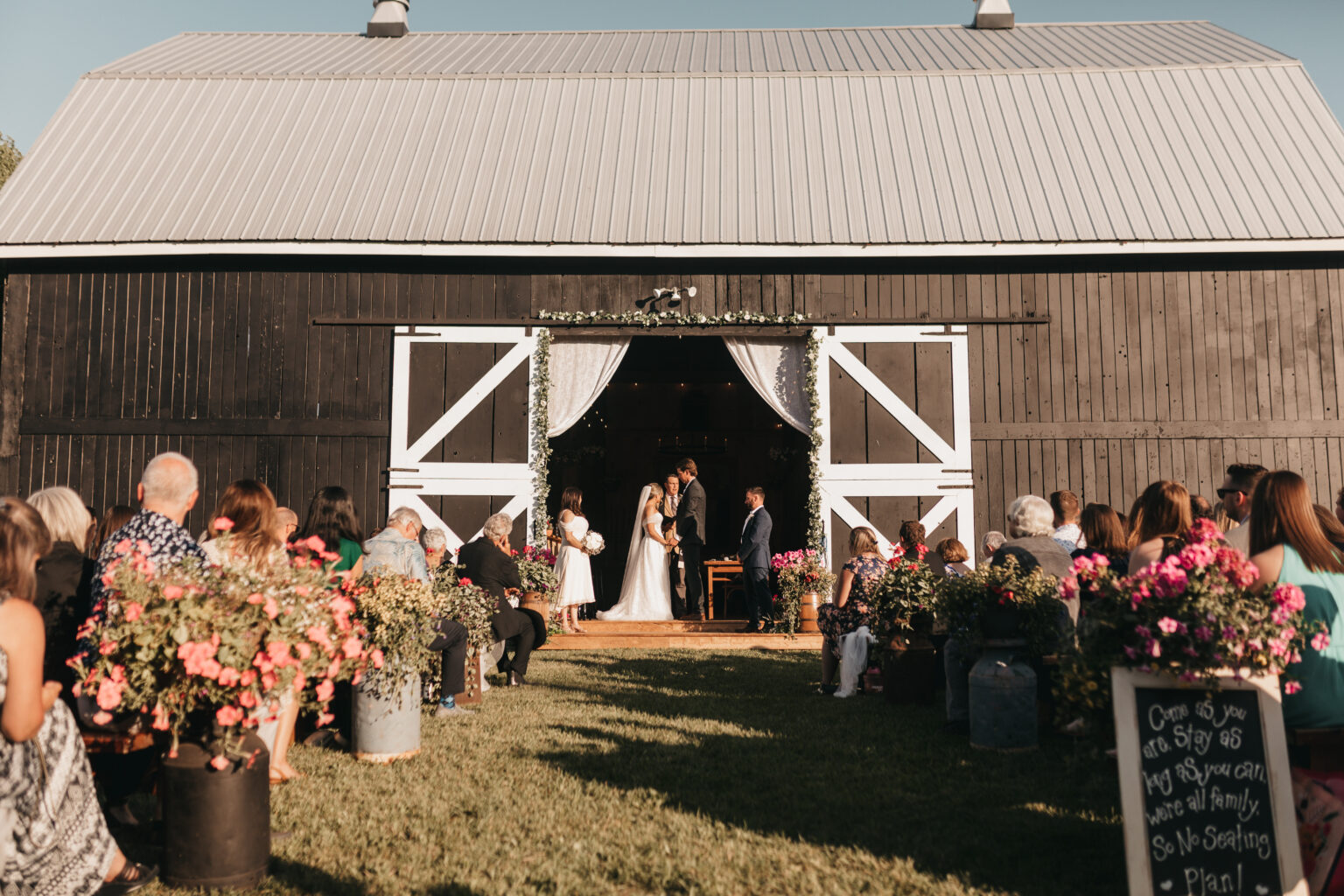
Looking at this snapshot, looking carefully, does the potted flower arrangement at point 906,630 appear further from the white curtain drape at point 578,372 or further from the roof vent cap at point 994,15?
the roof vent cap at point 994,15

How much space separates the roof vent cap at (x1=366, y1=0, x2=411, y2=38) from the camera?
48.9 ft

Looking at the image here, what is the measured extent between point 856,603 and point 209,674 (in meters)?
4.71

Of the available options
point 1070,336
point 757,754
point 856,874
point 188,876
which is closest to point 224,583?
point 188,876

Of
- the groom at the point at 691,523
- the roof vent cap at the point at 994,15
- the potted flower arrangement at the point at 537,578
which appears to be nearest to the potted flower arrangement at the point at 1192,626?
the potted flower arrangement at the point at 537,578

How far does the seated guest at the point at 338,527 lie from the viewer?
17.4 feet

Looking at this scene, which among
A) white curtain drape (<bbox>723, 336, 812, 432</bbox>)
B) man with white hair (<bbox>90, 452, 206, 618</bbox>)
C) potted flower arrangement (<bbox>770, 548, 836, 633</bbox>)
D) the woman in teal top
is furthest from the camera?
white curtain drape (<bbox>723, 336, 812, 432</bbox>)

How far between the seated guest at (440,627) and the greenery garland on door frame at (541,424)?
376 centimetres

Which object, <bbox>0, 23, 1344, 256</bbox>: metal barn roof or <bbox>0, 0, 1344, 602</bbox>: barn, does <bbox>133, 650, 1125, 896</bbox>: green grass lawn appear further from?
<bbox>0, 23, 1344, 256</bbox>: metal barn roof

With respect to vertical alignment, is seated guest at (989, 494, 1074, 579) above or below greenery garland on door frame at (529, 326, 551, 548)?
below

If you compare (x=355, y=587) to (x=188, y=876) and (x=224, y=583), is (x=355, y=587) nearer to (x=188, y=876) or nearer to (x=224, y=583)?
(x=224, y=583)

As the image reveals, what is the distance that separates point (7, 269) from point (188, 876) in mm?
9658

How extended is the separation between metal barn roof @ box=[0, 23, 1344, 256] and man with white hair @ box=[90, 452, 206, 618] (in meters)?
6.42

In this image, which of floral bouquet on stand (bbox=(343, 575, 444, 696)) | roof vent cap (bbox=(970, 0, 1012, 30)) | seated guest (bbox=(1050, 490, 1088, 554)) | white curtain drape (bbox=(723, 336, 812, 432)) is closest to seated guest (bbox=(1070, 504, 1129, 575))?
seated guest (bbox=(1050, 490, 1088, 554))

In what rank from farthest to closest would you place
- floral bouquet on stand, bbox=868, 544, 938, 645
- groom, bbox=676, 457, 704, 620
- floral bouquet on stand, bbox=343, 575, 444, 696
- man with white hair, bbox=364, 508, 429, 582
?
1. groom, bbox=676, 457, 704, 620
2. floral bouquet on stand, bbox=868, 544, 938, 645
3. man with white hair, bbox=364, 508, 429, 582
4. floral bouquet on stand, bbox=343, 575, 444, 696
